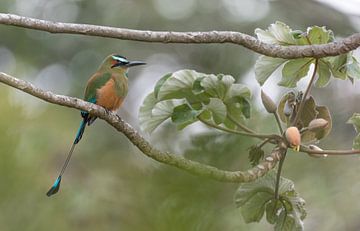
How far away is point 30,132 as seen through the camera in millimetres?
1185

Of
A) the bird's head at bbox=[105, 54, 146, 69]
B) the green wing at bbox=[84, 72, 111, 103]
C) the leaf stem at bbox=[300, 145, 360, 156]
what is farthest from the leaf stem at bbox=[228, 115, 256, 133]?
the bird's head at bbox=[105, 54, 146, 69]

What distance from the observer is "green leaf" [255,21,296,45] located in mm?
1616

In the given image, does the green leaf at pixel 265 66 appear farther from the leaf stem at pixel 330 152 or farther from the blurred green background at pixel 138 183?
the leaf stem at pixel 330 152

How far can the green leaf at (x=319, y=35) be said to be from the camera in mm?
1613

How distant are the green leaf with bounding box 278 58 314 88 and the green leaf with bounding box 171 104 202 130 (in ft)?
0.86

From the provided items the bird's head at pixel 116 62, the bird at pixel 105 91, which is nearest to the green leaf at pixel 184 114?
the bird at pixel 105 91

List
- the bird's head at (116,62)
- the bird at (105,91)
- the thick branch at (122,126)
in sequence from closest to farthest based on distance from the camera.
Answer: the thick branch at (122,126) → the bird at (105,91) → the bird's head at (116,62)

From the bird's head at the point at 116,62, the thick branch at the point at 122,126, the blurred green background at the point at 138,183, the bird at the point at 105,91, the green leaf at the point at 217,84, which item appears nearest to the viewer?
the blurred green background at the point at 138,183

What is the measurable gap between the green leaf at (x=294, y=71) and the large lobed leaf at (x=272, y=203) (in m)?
0.26

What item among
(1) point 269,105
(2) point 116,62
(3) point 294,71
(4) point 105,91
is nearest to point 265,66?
(3) point 294,71

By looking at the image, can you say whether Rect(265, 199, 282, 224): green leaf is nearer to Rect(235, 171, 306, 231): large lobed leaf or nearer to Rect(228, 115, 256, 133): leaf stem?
Rect(235, 171, 306, 231): large lobed leaf

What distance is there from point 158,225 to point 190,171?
13cm

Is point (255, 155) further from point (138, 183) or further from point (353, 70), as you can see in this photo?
point (138, 183)

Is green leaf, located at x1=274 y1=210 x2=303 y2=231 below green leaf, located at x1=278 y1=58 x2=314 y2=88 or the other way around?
A: below
